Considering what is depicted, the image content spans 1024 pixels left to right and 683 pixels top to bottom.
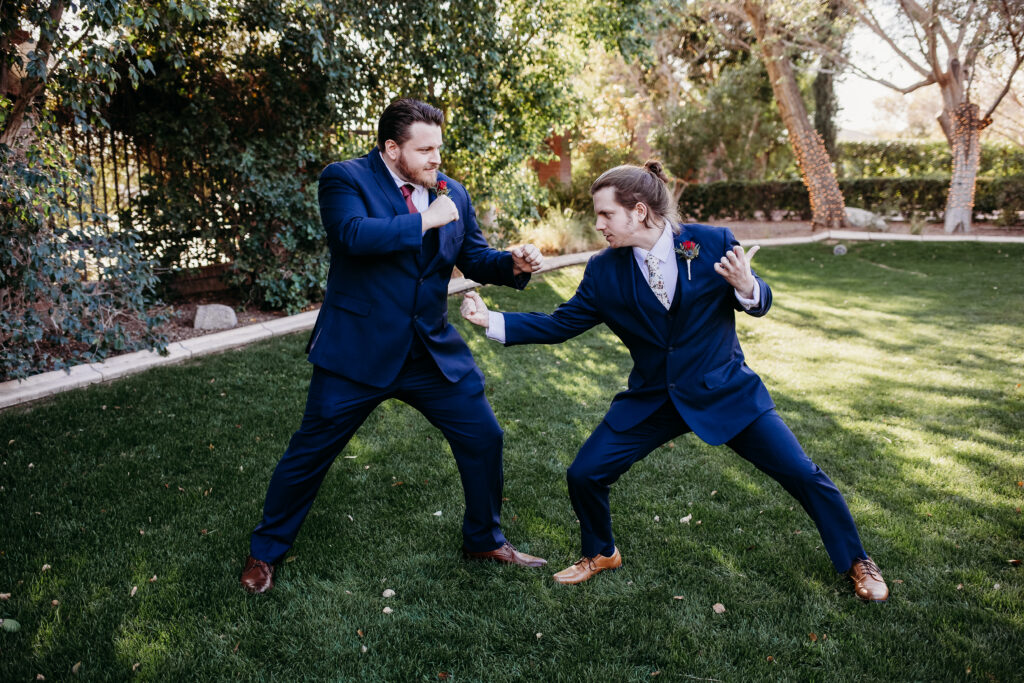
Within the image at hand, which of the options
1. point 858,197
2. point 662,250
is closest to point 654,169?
point 662,250

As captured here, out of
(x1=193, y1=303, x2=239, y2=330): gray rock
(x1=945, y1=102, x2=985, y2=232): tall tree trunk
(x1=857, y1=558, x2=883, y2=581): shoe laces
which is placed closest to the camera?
(x1=857, y1=558, x2=883, y2=581): shoe laces

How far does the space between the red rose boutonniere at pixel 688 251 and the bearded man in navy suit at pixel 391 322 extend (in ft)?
2.06

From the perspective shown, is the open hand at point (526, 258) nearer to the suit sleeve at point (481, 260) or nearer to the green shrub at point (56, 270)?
the suit sleeve at point (481, 260)

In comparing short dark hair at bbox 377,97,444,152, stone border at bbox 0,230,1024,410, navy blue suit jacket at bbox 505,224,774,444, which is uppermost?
short dark hair at bbox 377,97,444,152

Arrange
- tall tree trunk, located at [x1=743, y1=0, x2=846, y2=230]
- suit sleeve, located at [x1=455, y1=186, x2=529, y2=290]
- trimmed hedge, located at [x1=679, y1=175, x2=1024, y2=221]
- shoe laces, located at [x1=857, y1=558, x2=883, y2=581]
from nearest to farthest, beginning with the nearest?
shoe laces, located at [x1=857, y1=558, x2=883, y2=581]
suit sleeve, located at [x1=455, y1=186, x2=529, y2=290]
tall tree trunk, located at [x1=743, y1=0, x2=846, y2=230]
trimmed hedge, located at [x1=679, y1=175, x2=1024, y2=221]

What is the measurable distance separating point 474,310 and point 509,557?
1.29m

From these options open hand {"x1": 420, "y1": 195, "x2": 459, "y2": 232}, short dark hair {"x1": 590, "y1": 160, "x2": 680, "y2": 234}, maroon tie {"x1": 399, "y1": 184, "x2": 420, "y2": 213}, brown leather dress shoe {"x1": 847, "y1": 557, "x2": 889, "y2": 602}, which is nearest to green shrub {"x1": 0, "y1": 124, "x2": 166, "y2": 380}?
maroon tie {"x1": 399, "y1": 184, "x2": 420, "y2": 213}

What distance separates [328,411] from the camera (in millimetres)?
2994

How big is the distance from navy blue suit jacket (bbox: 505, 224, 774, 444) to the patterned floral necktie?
5cm

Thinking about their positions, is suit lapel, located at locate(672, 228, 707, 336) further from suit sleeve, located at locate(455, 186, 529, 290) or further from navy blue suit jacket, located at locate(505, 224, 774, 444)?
suit sleeve, located at locate(455, 186, 529, 290)

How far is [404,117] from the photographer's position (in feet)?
9.60

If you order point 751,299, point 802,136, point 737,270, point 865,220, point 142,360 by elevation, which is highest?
point 802,136

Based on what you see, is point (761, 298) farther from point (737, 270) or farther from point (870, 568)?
point (870, 568)

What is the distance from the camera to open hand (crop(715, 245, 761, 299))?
2719mm
